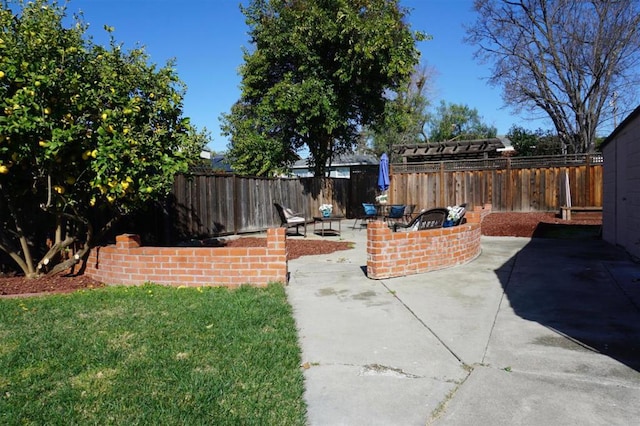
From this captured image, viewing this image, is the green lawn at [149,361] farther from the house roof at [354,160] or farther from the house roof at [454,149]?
the house roof at [354,160]

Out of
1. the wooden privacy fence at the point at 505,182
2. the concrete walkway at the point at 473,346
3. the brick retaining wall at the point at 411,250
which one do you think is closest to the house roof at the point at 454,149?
the wooden privacy fence at the point at 505,182

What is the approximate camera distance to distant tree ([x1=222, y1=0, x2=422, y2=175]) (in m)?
14.4

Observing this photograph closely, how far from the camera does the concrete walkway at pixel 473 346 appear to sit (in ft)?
9.42

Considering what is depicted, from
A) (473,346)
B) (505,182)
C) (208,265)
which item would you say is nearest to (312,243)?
(208,265)

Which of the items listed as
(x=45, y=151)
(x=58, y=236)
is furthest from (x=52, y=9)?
(x=58, y=236)

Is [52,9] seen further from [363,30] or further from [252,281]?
[363,30]

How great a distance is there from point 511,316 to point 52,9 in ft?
21.8

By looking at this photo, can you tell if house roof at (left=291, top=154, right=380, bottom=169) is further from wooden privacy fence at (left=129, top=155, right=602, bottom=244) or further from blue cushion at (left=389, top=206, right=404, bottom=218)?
blue cushion at (left=389, top=206, right=404, bottom=218)

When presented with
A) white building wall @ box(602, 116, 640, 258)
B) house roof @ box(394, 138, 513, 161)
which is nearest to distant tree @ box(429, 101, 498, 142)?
house roof @ box(394, 138, 513, 161)

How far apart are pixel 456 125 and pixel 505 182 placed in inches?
1288

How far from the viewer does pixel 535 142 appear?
3041 cm

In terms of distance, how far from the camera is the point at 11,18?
18.0 feet

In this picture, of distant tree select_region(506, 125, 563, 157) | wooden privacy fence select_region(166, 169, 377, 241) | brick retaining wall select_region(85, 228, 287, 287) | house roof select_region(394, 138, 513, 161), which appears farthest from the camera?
distant tree select_region(506, 125, 563, 157)

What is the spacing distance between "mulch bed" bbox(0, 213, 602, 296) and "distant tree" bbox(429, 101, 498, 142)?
32.3m
